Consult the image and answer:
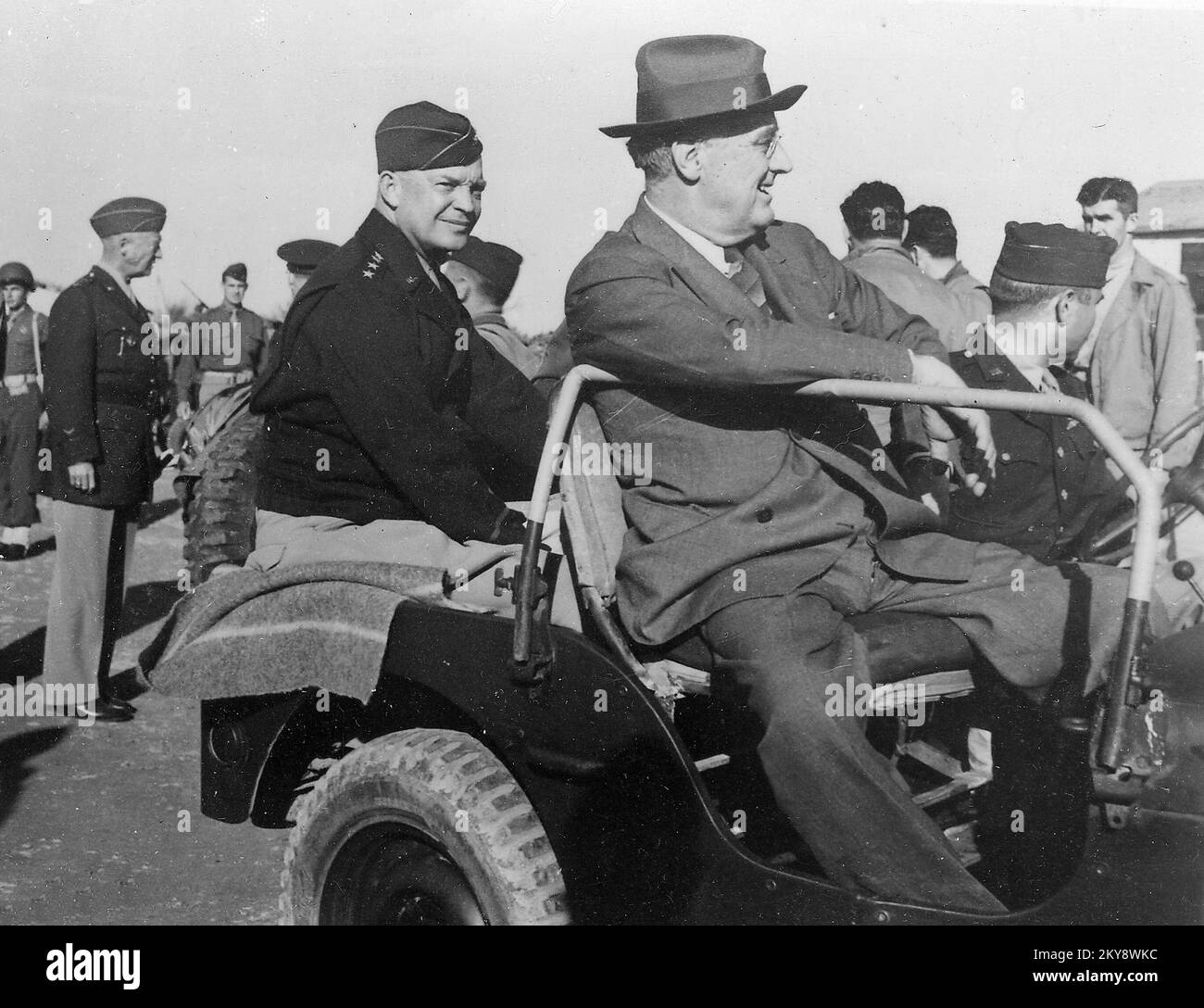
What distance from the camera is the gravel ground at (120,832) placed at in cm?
373

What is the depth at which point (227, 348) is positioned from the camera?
10.8 m

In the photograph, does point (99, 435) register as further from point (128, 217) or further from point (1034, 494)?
point (1034, 494)

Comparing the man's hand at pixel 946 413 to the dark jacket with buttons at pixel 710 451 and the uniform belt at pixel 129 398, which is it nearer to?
the dark jacket with buttons at pixel 710 451

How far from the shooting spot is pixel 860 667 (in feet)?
8.25

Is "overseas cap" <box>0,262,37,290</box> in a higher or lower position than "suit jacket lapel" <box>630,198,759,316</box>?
higher

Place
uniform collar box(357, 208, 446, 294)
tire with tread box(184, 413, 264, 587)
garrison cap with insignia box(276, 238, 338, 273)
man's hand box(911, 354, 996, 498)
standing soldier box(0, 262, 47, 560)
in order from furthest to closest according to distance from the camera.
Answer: standing soldier box(0, 262, 47, 560) → garrison cap with insignia box(276, 238, 338, 273) → tire with tread box(184, 413, 264, 587) → uniform collar box(357, 208, 446, 294) → man's hand box(911, 354, 996, 498)

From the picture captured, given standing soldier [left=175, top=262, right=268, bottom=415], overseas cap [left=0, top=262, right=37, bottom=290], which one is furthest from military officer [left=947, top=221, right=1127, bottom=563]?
overseas cap [left=0, top=262, right=37, bottom=290]

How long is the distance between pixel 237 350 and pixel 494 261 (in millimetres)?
5946

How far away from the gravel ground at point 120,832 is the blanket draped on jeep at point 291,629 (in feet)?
3.55

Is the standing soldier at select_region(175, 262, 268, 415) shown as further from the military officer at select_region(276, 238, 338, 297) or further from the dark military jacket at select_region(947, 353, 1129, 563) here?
the dark military jacket at select_region(947, 353, 1129, 563)

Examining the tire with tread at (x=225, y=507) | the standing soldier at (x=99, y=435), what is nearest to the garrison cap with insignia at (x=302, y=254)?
the standing soldier at (x=99, y=435)

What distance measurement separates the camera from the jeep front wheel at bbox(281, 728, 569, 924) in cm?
248

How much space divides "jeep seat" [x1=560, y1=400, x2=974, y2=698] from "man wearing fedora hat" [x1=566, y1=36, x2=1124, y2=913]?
1.5 inches
